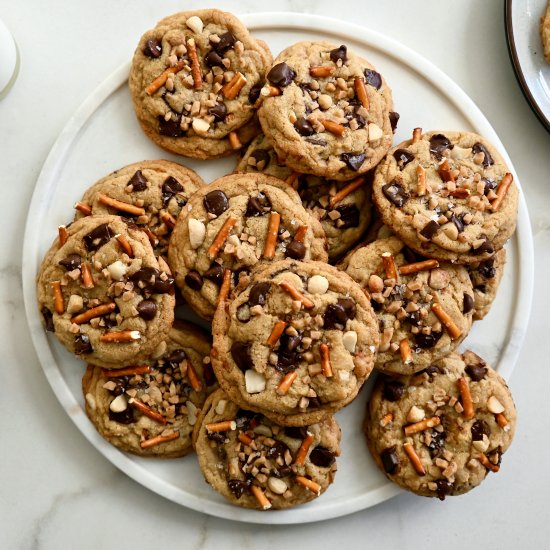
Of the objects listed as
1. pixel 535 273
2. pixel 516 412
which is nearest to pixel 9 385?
pixel 516 412

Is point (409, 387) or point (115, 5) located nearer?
point (409, 387)

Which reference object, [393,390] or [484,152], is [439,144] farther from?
[393,390]

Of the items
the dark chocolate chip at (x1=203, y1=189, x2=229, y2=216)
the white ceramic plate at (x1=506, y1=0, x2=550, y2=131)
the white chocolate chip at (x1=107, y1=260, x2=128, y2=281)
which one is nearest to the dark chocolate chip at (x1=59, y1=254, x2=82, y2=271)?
Answer: the white chocolate chip at (x1=107, y1=260, x2=128, y2=281)

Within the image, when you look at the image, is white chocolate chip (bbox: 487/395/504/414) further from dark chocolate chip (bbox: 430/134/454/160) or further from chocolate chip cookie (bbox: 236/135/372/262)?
dark chocolate chip (bbox: 430/134/454/160)

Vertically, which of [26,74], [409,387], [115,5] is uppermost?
[115,5]

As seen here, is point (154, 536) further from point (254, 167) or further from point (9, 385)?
point (254, 167)

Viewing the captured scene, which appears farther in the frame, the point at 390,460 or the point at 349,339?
the point at 390,460

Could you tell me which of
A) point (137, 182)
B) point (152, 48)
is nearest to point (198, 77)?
point (152, 48)

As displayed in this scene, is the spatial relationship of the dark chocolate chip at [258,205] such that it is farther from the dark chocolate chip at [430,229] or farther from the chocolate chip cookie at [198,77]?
the dark chocolate chip at [430,229]
